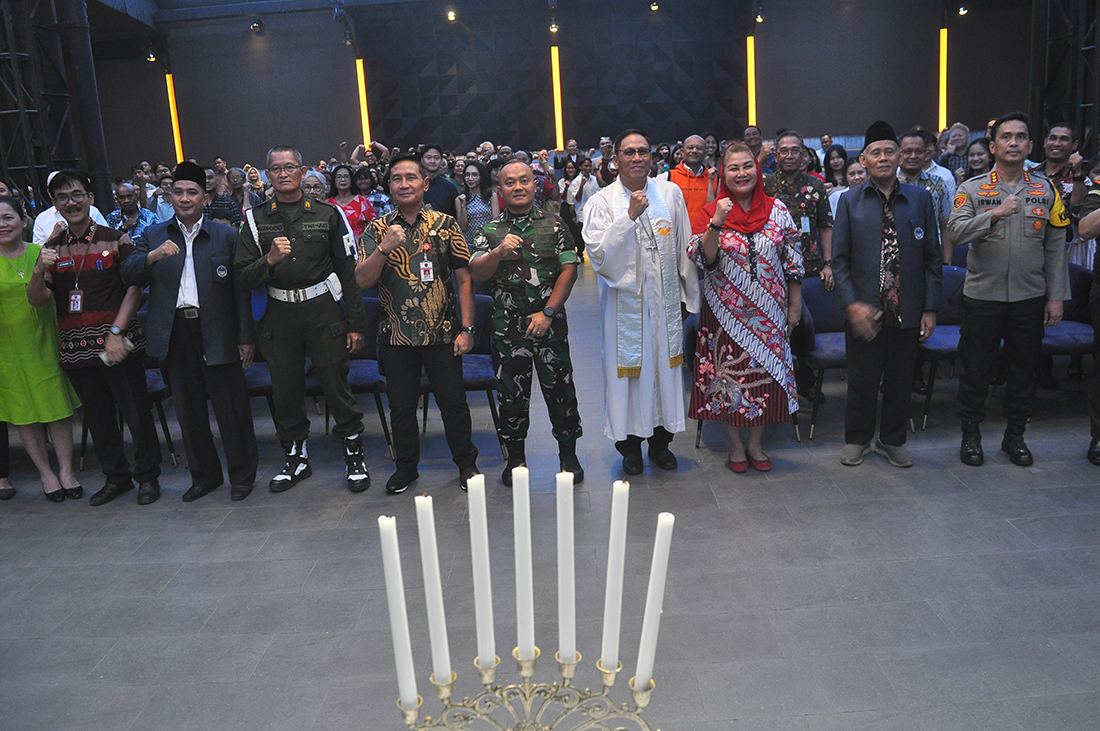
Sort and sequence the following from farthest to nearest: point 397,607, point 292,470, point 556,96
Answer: point 556,96 → point 292,470 → point 397,607

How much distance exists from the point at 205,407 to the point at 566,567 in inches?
152

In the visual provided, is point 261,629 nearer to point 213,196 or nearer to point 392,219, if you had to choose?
point 392,219

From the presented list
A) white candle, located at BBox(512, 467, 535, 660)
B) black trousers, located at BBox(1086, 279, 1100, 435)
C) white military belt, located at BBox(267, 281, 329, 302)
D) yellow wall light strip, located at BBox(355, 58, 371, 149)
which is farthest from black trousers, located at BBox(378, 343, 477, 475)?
yellow wall light strip, located at BBox(355, 58, 371, 149)

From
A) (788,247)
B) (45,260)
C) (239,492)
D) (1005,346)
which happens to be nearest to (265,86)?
(45,260)

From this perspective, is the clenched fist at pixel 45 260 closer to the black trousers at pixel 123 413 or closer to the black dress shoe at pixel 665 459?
the black trousers at pixel 123 413

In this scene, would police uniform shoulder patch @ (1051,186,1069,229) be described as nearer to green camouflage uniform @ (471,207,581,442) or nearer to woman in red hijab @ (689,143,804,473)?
woman in red hijab @ (689,143,804,473)

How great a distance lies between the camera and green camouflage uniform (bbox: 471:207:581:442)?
13.4 feet

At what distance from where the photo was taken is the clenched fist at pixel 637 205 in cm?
377

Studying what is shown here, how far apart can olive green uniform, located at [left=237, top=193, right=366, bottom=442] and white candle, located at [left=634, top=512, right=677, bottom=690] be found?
135 inches

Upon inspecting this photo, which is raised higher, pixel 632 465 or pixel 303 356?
pixel 303 356

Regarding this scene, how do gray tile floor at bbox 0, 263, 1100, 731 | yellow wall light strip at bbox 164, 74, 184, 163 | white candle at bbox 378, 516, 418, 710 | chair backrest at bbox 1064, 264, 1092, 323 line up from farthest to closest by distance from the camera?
yellow wall light strip at bbox 164, 74, 184, 163 < chair backrest at bbox 1064, 264, 1092, 323 < gray tile floor at bbox 0, 263, 1100, 731 < white candle at bbox 378, 516, 418, 710

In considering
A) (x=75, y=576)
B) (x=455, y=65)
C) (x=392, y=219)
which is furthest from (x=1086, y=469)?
(x=455, y=65)

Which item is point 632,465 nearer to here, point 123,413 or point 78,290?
point 123,413

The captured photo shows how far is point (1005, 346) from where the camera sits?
4305 millimetres
